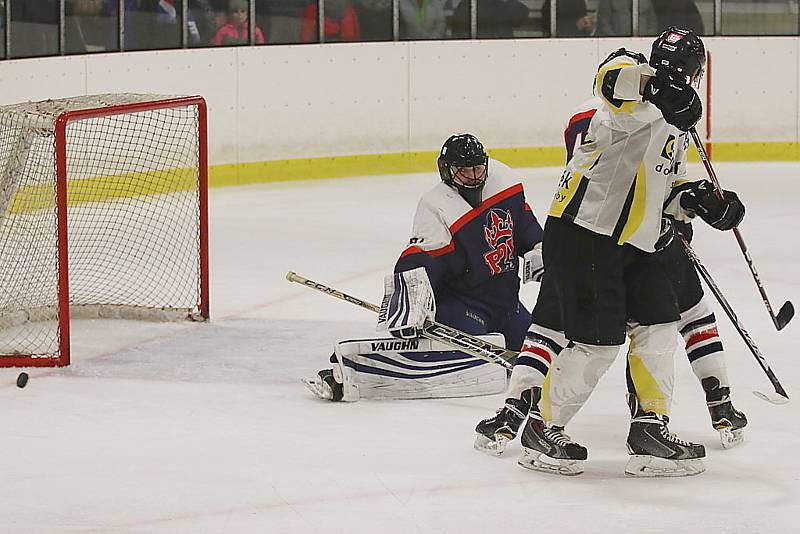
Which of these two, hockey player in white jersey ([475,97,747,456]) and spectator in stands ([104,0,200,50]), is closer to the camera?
hockey player in white jersey ([475,97,747,456])

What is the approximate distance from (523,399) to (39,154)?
9.08ft

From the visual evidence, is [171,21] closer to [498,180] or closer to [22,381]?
[22,381]

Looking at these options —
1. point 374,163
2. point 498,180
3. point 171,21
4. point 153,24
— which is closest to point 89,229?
point 153,24

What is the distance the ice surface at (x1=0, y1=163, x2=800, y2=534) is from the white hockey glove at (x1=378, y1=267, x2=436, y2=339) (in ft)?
0.75

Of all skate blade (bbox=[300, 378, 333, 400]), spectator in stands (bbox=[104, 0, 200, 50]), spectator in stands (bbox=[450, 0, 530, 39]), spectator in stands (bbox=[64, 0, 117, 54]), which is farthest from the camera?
spectator in stands (bbox=[450, 0, 530, 39])

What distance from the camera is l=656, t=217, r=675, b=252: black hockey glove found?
3.41 m

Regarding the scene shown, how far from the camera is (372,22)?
33.9 feet

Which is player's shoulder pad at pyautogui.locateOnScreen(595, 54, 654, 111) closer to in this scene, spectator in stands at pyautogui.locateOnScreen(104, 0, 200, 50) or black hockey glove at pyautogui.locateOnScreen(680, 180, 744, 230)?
black hockey glove at pyautogui.locateOnScreen(680, 180, 744, 230)

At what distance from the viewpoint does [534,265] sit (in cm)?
424

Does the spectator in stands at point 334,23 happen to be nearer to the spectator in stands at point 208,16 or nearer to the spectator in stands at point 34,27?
the spectator in stands at point 208,16

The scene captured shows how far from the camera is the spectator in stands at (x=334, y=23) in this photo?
33.3 feet

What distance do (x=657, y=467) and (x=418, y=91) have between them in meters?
6.94

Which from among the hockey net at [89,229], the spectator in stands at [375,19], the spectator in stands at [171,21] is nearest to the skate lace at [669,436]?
the hockey net at [89,229]

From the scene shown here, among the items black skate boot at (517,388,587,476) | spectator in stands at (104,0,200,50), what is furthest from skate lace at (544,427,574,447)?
spectator in stands at (104,0,200,50)
